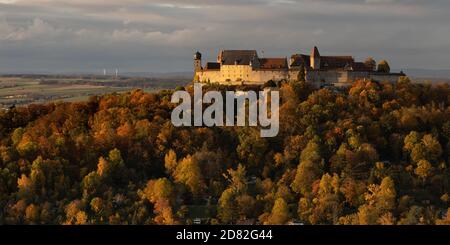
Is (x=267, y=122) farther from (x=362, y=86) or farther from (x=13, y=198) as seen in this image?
(x=13, y=198)

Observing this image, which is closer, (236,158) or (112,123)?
(236,158)

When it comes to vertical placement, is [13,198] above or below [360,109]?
below

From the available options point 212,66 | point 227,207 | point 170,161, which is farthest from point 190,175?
point 212,66

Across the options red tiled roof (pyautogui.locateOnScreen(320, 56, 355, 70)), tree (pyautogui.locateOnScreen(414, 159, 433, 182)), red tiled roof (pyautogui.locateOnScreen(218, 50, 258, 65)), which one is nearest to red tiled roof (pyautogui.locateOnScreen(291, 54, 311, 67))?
red tiled roof (pyautogui.locateOnScreen(320, 56, 355, 70))

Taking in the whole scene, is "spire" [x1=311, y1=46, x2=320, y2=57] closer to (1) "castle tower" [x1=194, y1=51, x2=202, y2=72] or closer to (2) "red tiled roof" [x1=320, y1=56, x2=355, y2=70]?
(2) "red tiled roof" [x1=320, y1=56, x2=355, y2=70]

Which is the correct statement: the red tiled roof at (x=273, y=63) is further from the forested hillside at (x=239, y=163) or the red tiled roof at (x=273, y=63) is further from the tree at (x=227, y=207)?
the tree at (x=227, y=207)
